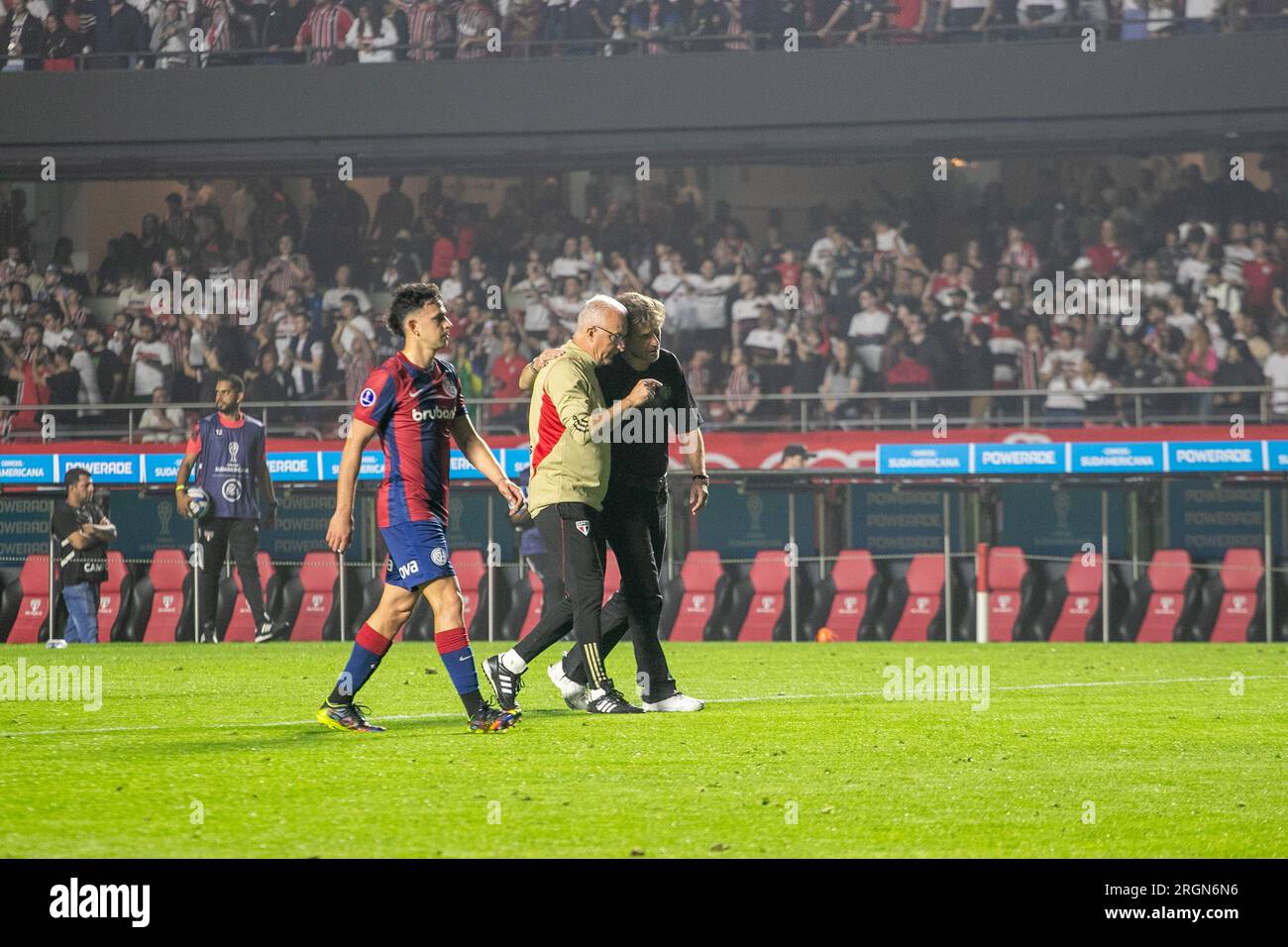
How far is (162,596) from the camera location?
2034 cm

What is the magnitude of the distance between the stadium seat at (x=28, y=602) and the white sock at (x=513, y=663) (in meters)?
12.2

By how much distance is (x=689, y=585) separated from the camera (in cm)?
2052

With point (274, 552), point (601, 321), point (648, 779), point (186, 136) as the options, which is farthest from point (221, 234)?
point (648, 779)

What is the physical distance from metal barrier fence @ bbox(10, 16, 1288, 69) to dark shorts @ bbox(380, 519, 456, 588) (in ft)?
59.6

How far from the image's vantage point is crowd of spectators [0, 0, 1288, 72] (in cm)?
2555

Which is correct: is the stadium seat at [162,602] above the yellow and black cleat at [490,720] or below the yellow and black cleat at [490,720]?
below

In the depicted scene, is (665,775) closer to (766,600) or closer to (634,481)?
(634,481)

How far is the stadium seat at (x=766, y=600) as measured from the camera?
20.4 m

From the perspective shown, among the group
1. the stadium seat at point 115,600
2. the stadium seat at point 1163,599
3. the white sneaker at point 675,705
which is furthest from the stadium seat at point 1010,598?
the white sneaker at point 675,705

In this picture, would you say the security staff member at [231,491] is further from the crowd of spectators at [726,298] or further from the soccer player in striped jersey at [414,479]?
the soccer player in striped jersey at [414,479]

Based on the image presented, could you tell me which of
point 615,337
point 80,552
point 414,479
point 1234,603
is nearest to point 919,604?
point 1234,603

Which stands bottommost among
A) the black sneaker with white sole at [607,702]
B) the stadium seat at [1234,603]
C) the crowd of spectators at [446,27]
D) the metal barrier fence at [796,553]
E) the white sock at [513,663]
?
the stadium seat at [1234,603]

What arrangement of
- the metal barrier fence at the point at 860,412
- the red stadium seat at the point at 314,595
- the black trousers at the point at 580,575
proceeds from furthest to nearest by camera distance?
1. the metal barrier fence at the point at 860,412
2. the red stadium seat at the point at 314,595
3. the black trousers at the point at 580,575
